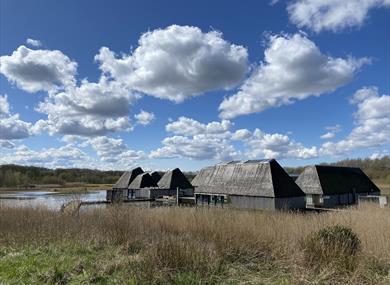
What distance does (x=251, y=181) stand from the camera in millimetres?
34281

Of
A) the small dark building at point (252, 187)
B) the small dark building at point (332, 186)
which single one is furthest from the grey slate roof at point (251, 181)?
the small dark building at point (332, 186)

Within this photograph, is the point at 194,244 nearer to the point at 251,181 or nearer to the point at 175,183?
the point at 251,181

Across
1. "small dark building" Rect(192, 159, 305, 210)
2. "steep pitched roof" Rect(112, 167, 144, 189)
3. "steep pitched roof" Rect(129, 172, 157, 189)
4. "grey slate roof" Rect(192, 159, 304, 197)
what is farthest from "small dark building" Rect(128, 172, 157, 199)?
"small dark building" Rect(192, 159, 305, 210)

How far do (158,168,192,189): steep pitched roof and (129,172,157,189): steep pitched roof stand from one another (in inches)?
63.2

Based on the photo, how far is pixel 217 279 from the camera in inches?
268

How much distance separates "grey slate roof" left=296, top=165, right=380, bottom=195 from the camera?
132ft

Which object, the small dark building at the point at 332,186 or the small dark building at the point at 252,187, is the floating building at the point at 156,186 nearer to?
the small dark building at the point at 252,187

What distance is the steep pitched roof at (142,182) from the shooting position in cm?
5275

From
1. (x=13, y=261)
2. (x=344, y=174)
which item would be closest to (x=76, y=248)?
(x=13, y=261)

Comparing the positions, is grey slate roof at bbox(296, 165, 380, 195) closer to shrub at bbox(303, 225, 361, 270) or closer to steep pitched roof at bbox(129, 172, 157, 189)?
steep pitched roof at bbox(129, 172, 157, 189)

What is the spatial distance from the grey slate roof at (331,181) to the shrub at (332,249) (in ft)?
105

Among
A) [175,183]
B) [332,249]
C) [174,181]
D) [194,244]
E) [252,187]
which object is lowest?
[332,249]

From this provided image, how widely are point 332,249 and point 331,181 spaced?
117ft

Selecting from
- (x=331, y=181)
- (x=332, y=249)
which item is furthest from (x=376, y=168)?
(x=332, y=249)
